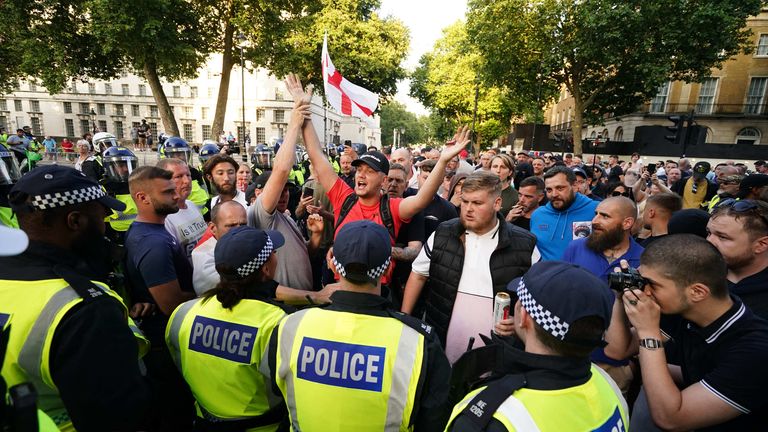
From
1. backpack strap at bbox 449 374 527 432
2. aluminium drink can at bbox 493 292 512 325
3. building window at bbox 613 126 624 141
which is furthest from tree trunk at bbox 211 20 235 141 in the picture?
building window at bbox 613 126 624 141

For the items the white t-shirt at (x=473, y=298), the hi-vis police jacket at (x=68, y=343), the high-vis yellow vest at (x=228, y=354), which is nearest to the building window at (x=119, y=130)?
the high-vis yellow vest at (x=228, y=354)

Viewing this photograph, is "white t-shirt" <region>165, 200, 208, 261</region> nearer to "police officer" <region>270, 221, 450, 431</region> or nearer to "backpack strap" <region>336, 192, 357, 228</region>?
"backpack strap" <region>336, 192, 357, 228</region>

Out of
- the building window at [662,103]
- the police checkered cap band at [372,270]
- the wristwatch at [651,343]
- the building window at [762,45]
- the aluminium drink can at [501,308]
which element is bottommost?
the wristwatch at [651,343]

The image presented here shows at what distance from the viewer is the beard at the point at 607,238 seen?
Result: 3143 mm

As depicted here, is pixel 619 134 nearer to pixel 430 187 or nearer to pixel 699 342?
pixel 430 187

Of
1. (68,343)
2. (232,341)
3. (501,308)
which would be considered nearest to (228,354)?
(232,341)

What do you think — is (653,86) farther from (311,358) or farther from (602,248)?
(311,358)

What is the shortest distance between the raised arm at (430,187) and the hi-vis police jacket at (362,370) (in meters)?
1.60

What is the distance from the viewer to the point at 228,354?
2.06 m

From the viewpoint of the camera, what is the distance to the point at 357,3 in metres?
28.8

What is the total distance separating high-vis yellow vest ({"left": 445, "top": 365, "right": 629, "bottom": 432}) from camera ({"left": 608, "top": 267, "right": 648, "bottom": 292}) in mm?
777

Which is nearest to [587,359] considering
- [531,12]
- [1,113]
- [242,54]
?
[242,54]

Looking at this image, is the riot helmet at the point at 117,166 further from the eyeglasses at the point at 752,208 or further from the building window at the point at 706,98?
the building window at the point at 706,98

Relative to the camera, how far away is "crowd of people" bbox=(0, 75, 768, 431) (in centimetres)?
150
